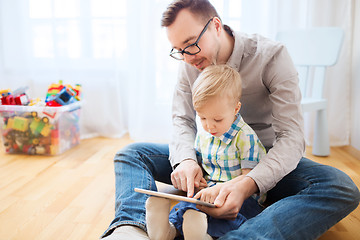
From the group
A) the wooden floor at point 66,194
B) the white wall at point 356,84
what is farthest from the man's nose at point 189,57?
the white wall at point 356,84

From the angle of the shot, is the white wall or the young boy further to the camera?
the white wall

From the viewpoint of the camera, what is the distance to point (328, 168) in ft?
3.40

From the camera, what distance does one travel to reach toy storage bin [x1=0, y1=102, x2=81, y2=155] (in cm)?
189

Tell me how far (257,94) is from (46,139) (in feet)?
4.21

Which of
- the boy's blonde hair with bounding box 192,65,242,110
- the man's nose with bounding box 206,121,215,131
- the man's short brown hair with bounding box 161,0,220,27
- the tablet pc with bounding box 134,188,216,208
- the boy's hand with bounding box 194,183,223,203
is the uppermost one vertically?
the man's short brown hair with bounding box 161,0,220,27

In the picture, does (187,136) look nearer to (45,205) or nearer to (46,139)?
(45,205)

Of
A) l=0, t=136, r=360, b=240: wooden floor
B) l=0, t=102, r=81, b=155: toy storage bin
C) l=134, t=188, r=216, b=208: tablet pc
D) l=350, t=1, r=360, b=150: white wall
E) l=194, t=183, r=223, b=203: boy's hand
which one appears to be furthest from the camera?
l=350, t=1, r=360, b=150: white wall

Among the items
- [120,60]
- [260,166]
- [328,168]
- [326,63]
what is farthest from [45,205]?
[326,63]

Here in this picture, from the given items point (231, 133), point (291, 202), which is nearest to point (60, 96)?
point (231, 133)

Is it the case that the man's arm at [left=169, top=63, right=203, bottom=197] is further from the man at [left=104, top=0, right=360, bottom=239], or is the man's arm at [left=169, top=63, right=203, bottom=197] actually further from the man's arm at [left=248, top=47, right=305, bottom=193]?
the man's arm at [left=248, top=47, right=305, bottom=193]

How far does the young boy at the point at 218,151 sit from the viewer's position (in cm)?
90

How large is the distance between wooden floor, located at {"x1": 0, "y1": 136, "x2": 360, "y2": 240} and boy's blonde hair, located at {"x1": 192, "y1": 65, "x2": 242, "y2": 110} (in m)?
0.53

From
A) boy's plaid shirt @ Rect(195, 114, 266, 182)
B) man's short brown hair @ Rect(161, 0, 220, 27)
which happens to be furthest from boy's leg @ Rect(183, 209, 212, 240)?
man's short brown hair @ Rect(161, 0, 220, 27)

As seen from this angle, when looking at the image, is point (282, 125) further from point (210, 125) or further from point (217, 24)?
point (217, 24)
